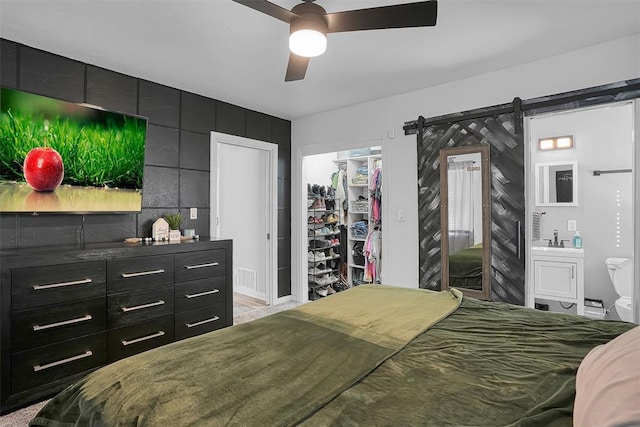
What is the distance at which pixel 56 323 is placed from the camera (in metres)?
2.30

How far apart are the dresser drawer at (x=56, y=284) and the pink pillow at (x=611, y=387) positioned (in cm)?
274

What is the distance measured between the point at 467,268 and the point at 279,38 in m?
2.58

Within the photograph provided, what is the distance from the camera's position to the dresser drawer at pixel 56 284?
7.07 ft

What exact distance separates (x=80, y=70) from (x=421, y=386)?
334cm

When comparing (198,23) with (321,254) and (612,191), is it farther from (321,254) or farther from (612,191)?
(612,191)

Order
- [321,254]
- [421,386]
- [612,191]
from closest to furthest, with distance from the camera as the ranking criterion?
1. [421,386]
2. [612,191]
3. [321,254]

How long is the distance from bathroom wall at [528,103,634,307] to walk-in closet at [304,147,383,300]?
6.73ft

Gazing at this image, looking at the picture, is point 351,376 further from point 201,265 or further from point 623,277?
point 623,277

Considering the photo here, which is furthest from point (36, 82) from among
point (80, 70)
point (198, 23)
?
point (198, 23)

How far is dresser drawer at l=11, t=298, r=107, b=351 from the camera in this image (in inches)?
84.9

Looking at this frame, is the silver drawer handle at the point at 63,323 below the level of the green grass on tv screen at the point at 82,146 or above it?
below

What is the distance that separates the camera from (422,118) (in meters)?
3.56

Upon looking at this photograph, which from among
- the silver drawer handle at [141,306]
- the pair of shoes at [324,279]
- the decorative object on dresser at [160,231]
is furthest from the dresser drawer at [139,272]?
the pair of shoes at [324,279]

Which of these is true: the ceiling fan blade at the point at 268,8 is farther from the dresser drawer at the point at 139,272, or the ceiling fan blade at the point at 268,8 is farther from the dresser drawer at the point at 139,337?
the dresser drawer at the point at 139,337
